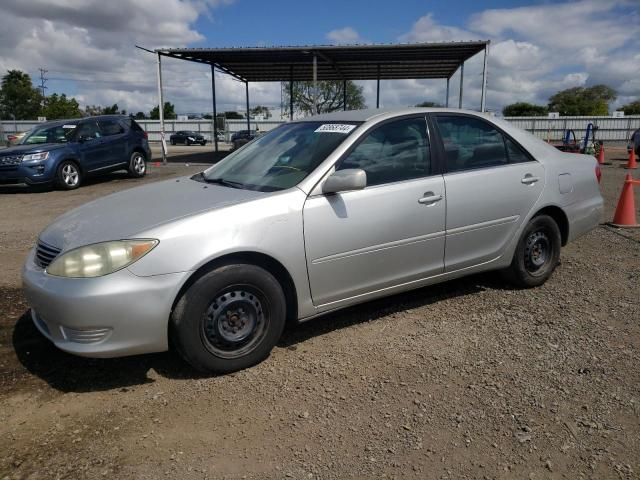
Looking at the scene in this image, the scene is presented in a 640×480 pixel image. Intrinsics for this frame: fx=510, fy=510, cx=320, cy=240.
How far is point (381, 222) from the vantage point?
3576 mm

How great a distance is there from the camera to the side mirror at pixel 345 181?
3.32m

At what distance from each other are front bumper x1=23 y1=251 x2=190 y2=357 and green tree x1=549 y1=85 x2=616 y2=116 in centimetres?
7673

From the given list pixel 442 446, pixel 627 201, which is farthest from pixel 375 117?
pixel 627 201

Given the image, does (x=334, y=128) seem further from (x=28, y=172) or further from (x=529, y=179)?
(x=28, y=172)

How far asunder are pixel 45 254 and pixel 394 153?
97.4 inches

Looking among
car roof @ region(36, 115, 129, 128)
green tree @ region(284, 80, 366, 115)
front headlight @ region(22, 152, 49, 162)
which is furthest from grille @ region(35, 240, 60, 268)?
green tree @ region(284, 80, 366, 115)

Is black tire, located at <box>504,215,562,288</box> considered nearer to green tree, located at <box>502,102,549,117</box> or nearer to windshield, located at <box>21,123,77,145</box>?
windshield, located at <box>21,123,77,145</box>

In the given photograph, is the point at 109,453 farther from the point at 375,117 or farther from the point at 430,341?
the point at 375,117

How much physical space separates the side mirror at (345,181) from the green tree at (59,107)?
73122 millimetres

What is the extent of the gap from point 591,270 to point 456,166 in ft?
7.47

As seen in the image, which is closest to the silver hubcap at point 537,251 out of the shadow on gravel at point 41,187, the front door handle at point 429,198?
the front door handle at point 429,198

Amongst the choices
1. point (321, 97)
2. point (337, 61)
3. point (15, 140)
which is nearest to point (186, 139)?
point (321, 97)

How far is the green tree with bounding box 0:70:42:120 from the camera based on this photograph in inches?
2721

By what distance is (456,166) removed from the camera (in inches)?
160
